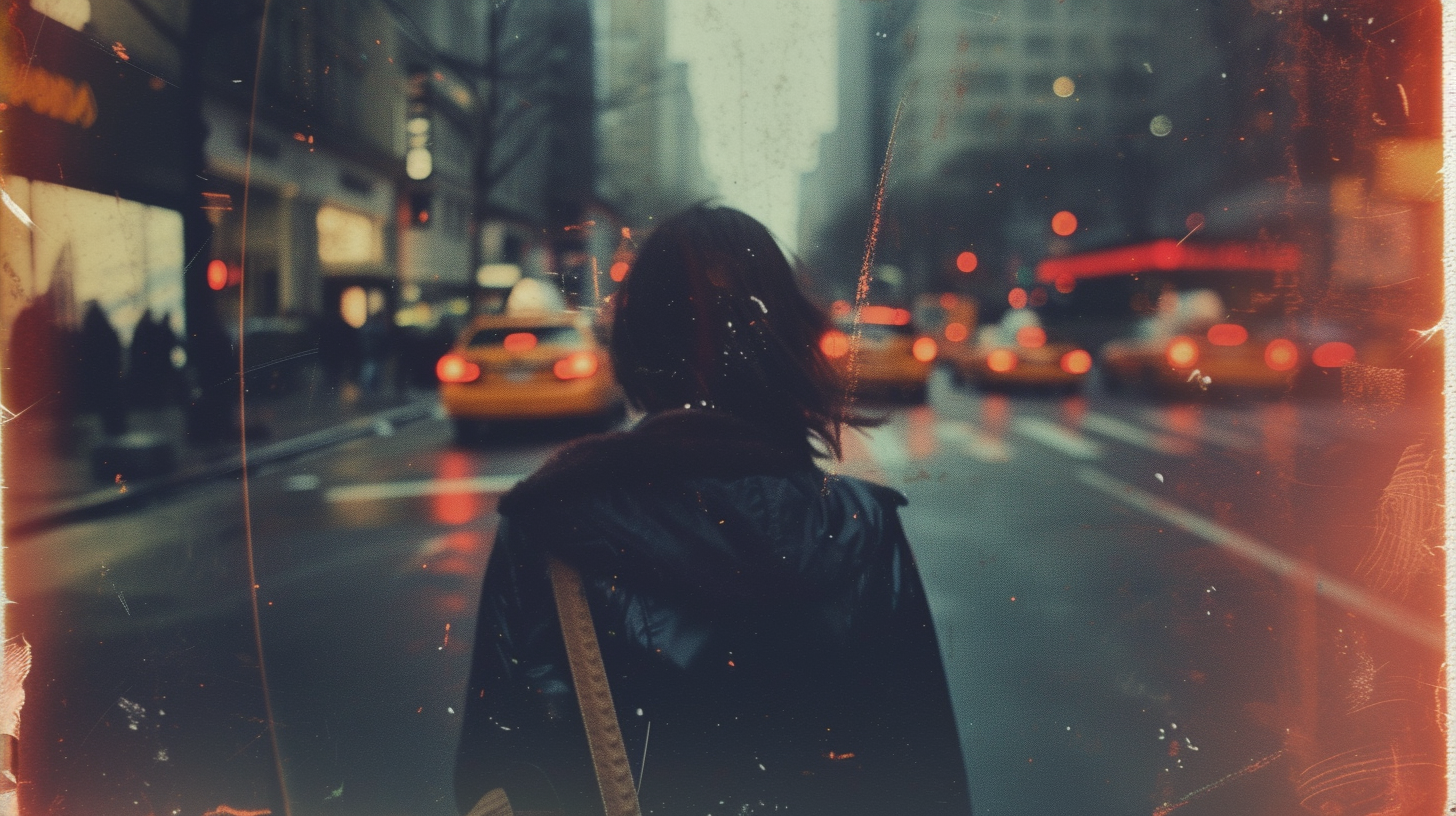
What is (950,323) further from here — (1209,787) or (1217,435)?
(1209,787)

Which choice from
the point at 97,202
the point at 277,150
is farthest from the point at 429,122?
the point at 97,202

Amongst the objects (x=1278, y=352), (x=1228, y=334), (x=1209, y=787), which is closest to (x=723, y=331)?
(x=1228, y=334)

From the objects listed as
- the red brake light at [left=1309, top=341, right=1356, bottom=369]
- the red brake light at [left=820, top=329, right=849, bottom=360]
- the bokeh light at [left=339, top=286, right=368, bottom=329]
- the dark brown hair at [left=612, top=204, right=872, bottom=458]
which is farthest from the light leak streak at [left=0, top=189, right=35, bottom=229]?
the red brake light at [left=1309, top=341, right=1356, bottom=369]

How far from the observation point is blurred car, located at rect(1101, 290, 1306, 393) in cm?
202

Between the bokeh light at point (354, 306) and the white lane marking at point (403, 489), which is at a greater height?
the bokeh light at point (354, 306)

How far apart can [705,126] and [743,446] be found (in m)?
0.96

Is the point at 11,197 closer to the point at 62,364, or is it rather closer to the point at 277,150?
the point at 62,364

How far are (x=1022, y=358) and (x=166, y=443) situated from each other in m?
2.12

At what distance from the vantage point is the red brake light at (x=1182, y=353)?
2.02 m

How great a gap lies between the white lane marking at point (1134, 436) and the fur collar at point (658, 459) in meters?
0.95

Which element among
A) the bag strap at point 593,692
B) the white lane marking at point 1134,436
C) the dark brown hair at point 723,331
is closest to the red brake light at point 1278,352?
the white lane marking at point 1134,436

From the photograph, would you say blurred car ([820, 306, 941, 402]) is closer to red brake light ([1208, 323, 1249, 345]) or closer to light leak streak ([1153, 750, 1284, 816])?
red brake light ([1208, 323, 1249, 345])

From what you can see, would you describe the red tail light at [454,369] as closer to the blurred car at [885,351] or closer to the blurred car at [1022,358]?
the blurred car at [885,351]

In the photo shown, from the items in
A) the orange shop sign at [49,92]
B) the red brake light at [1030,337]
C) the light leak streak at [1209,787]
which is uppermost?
the orange shop sign at [49,92]
